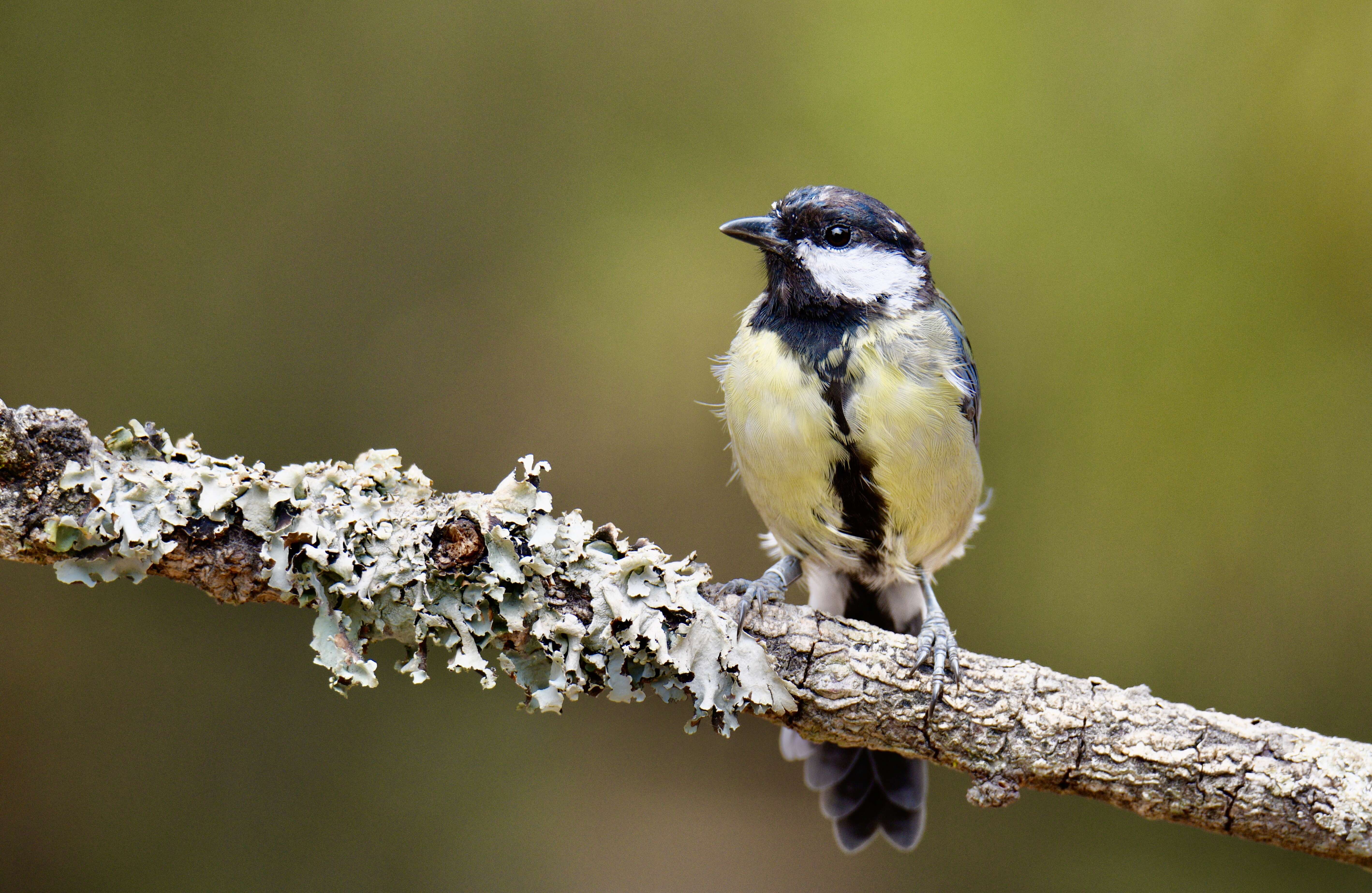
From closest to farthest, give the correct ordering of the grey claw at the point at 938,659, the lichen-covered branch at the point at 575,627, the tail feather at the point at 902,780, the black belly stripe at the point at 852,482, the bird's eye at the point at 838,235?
the lichen-covered branch at the point at 575,627 < the grey claw at the point at 938,659 < the black belly stripe at the point at 852,482 < the bird's eye at the point at 838,235 < the tail feather at the point at 902,780

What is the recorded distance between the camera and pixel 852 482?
1630 millimetres

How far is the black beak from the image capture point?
5.69 ft

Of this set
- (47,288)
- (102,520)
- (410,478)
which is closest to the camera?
(102,520)

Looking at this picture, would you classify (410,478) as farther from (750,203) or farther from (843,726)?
(750,203)

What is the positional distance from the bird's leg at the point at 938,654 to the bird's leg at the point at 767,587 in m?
0.21

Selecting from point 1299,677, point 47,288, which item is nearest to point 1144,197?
point 1299,677

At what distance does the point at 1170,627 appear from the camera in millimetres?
2154

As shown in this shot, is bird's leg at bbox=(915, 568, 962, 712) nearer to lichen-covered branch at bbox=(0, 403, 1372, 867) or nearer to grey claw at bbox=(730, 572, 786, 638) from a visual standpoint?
lichen-covered branch at bbox=(0, 403, 1372, 867)

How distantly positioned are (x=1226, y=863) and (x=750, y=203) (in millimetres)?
1749

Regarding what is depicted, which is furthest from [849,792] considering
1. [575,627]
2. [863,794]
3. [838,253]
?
[838,253]

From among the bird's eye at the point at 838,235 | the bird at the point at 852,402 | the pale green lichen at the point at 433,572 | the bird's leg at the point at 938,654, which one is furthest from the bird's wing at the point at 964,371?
the pale green lichen at the point at 433,572

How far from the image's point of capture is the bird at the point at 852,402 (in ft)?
5.26

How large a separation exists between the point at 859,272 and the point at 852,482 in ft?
1.20

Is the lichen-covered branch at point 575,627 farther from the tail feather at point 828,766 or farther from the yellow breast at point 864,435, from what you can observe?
the tail feather at point 828,766
